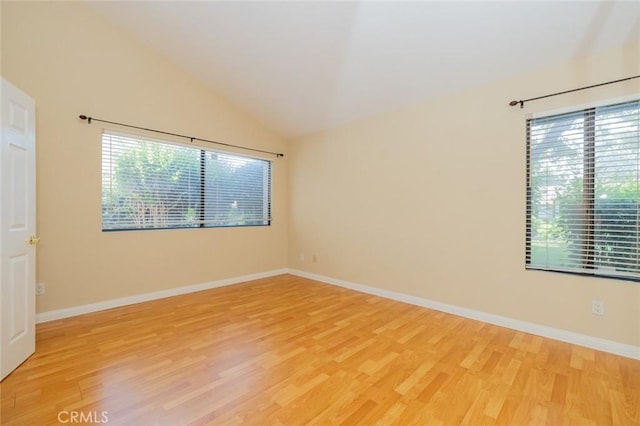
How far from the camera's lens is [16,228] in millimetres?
2107

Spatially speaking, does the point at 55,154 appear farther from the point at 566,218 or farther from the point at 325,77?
the point at 566,218

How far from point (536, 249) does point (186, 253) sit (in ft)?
13.8

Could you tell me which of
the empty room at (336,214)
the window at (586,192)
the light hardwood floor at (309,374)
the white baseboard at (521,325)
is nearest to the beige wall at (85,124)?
the empty room at (336,214)

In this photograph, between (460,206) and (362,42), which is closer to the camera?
(362,42)

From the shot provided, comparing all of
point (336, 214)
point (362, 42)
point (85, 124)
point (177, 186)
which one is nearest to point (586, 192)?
point (362, 42)

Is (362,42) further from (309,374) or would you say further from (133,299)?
(133,299)

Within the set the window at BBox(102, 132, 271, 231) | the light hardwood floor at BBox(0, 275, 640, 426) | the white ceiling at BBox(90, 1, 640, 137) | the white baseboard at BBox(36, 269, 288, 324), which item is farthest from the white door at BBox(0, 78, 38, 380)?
the white ceiling at BBox(90, 1, 640, 137)

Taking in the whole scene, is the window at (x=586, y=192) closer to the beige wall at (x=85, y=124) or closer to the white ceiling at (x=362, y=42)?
the white ceiling at (x=362, y=42)

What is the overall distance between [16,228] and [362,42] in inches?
131

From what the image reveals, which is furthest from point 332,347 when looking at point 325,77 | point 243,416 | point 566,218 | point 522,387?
point 325,77

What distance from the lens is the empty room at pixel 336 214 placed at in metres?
1.90

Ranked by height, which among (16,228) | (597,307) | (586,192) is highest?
(586,192)

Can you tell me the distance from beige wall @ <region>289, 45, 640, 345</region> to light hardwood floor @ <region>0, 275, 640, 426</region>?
1.16ft

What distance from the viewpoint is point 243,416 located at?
5.24 feet
